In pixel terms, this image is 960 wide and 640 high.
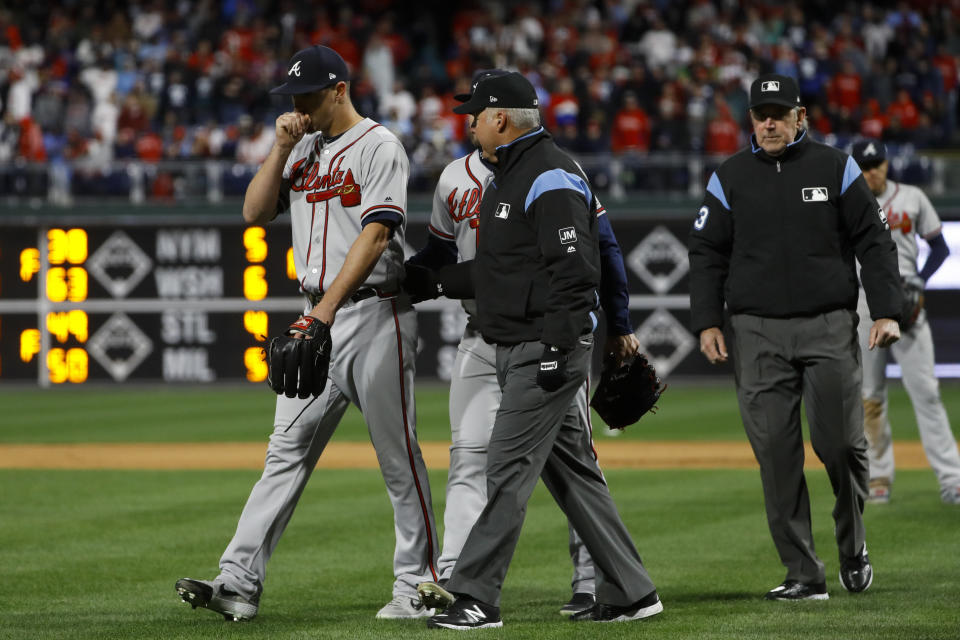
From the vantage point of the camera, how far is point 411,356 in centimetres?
557

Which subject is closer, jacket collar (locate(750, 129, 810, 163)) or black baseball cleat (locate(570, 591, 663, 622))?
black baseball cleat (locate(570, 591, 663, 622))

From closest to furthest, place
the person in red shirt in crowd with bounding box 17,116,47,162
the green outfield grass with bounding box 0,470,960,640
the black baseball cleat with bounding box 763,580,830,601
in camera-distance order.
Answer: the green outfield grass with bounding box 0,470,960,640 < the black baseball cleat with bounding box 763,580,830,601 < the person in red shirt in crowd with bounding box 17,116,47,162

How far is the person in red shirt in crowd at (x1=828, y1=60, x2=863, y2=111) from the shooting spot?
2045 cm

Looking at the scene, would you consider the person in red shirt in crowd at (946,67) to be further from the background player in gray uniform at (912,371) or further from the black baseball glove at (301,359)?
the black baseball glove at (301,359)

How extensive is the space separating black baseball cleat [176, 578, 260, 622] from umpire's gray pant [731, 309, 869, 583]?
6.96ft

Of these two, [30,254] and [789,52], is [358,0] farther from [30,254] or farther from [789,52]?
[30,254]

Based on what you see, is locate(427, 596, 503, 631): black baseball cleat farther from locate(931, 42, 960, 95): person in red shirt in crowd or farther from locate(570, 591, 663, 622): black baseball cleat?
locate(931, 42, 960, 95): person in red shirt in crowd

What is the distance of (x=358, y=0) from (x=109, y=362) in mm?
10776

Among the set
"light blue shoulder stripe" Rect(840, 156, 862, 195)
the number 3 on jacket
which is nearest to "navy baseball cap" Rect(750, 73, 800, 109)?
"light blue shoulder stripe" Rect(840, 156, 862, 195)

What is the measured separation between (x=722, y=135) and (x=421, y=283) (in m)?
13.7

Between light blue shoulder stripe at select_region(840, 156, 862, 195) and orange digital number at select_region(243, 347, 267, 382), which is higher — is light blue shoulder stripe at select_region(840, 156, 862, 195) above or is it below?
above

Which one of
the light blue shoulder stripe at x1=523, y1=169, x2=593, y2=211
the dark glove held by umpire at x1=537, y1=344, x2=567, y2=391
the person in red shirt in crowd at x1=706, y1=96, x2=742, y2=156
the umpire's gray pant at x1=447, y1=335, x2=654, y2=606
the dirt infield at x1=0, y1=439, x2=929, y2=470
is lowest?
the dirt infield at x1=0, y1=439, x2=929, y2=470

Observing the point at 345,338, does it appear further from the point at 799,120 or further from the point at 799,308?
the point at 799,120

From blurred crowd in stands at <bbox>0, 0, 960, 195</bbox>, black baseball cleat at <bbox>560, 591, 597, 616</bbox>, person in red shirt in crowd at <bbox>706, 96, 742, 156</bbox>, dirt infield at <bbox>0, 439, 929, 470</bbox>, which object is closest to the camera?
black baseball cleat at <bbox>560, 591, 597, 616</bbox>
